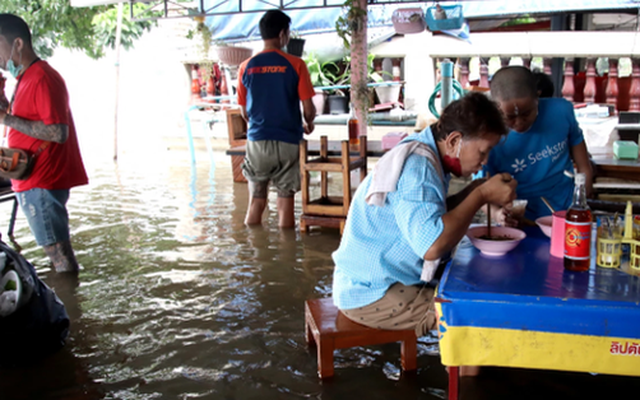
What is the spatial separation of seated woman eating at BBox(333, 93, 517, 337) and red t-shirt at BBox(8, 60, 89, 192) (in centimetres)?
216

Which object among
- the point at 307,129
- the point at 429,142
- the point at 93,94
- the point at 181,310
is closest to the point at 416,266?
the point at 429,142

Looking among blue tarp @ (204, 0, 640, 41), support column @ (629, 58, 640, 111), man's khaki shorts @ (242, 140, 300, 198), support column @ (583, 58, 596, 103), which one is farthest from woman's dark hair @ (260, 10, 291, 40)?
support column @ (629, 58, 640, 111)

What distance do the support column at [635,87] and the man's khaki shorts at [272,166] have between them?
202 inches

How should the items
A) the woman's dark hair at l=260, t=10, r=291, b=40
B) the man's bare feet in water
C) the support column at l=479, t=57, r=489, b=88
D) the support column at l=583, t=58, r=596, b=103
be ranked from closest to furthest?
the man's bare feet in water < the woman's dark hair at l=260, t=10, r=291, b=40 < the support column at l=583, t=58, r=596, b=103 < the support column at l=479, t=57, r=489, b=88

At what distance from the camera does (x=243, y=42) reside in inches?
361

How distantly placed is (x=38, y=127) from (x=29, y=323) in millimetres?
1258

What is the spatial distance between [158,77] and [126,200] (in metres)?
11.6

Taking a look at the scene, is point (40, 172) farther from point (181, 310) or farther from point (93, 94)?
point (93, 94)

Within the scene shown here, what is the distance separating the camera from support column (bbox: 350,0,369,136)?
579cm

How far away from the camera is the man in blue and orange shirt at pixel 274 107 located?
176 inches

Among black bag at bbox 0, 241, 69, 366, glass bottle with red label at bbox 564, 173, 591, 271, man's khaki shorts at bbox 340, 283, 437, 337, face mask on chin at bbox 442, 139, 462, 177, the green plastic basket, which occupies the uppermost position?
the green plastic basket

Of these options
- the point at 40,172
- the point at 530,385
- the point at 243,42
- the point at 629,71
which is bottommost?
the point at 530,385

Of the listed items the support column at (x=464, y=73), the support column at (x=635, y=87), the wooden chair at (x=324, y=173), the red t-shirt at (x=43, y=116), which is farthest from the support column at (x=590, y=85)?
the red t-shirt at (x=43, y=116)

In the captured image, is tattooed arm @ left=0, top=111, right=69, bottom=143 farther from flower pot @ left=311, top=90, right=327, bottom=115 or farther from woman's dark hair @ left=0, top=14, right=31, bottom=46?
flower pot @ left=311, top=90, right=327, bottom=115
